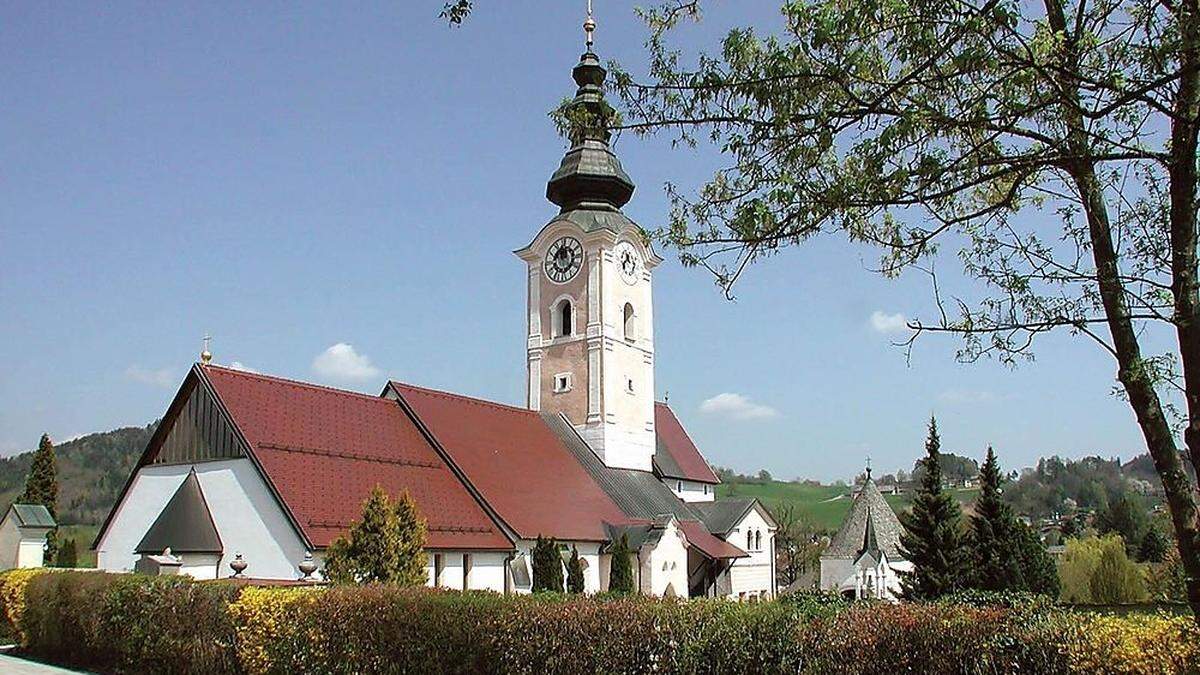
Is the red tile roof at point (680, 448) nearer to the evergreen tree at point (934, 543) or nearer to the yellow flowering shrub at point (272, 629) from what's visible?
the evergreen tree at point (934, 543)

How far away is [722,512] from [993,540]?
10.1m

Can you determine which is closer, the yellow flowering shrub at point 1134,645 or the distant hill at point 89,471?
the yellow flowering shrub at point 1134,645

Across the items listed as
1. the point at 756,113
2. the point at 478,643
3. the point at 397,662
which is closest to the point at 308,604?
the point at 397,662

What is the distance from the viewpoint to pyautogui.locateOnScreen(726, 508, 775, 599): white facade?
35500 millimetres

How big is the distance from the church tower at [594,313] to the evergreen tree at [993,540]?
39.2 ft

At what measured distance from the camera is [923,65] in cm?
550

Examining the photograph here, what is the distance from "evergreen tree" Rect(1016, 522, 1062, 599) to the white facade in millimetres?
8716

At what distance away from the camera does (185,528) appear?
22.3 meters

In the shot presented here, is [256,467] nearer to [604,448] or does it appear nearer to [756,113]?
[604,448]

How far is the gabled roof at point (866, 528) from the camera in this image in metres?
40.7

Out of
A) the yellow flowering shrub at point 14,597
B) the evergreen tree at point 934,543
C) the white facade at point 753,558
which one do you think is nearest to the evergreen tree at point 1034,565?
the evergreen tree at point 934,543

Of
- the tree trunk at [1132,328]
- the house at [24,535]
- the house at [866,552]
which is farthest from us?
the house at [866,552]

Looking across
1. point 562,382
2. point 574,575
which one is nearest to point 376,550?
point 574,575

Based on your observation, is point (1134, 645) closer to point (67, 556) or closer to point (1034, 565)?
point (1034, 565)
